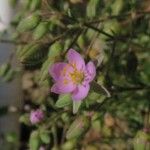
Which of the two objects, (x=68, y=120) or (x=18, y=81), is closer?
(x=68, y=120)

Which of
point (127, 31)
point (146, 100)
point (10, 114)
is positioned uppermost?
point (127, 31)

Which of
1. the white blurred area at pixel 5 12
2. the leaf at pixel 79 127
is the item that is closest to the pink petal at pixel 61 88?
the leaf at pixel 79 127

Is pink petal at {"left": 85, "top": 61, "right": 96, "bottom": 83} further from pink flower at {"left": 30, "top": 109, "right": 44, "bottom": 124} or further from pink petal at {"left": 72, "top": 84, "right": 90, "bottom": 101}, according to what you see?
pink flower at {"left": 30, "top": 109, "right": 44, "bottom": 124}

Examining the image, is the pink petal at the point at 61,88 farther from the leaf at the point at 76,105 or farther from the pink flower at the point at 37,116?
the pink flower at the point at 37,116

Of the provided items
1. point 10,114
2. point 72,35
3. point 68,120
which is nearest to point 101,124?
point 68,120

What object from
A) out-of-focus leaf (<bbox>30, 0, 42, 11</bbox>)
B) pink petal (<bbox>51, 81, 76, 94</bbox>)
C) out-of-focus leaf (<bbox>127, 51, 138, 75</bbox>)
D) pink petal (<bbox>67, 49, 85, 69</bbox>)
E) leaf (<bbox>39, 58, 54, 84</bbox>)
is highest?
out-of-focus leaf (<bbox>30, 0, 42, 11</bbox>)

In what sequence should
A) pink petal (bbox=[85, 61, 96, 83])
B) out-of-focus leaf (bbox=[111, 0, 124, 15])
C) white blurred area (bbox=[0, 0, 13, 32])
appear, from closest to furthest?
pink petal (bbox=[85, 61, 96, 83]) → out-of-focus leaf (bbox=[111, 0, 124, 15]) → white blurred area (bbox=[0, 0, 13, 32])

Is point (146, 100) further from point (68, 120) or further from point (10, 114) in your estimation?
point (10, 114)

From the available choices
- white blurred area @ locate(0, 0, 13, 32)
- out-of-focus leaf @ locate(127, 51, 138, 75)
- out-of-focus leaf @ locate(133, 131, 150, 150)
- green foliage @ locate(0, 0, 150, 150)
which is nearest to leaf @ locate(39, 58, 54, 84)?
green foliage @ locate(0, 0, 150, 150)
